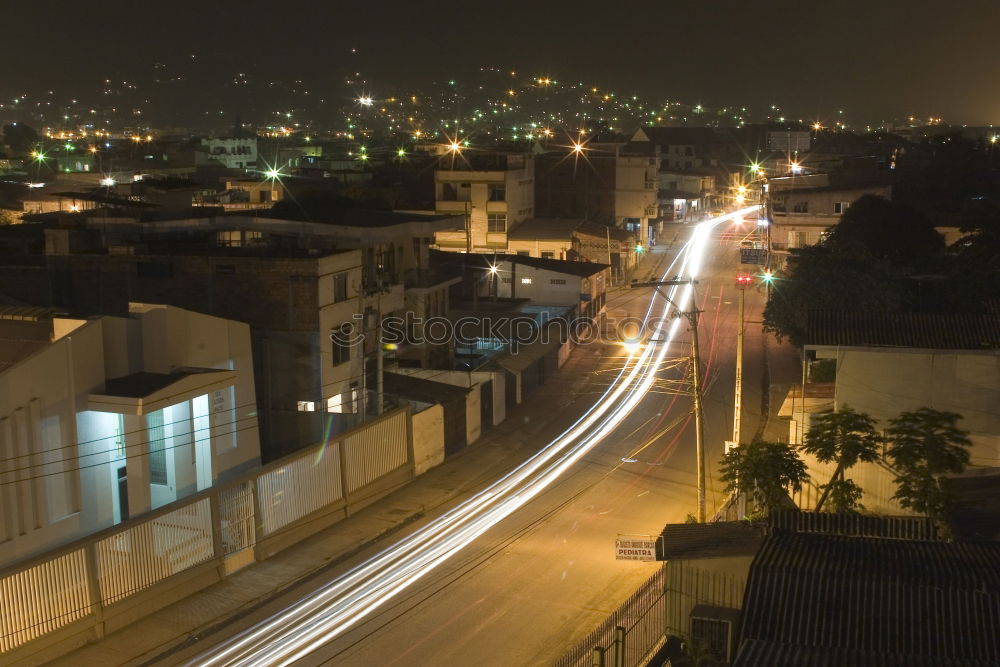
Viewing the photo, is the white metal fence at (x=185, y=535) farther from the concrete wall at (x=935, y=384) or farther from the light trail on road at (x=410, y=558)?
the concrete wall at (x=935, y=384)

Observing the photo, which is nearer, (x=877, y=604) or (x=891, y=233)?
(x=877, y=604)

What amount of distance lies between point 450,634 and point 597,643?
109 inches

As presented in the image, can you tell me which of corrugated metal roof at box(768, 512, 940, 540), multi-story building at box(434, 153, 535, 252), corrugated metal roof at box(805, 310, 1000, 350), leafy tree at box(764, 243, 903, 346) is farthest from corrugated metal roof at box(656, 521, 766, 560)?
multi-story building at box(434, 153, 535, 252)

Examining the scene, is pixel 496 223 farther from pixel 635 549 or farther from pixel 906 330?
pixel 635 549

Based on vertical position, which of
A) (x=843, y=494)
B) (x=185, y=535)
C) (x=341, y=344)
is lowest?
(x=185, y=535)

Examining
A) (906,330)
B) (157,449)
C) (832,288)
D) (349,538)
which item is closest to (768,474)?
(906,330)

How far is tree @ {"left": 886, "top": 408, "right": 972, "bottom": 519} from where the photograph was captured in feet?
45.5

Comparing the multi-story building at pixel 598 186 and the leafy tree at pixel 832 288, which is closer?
the leafy tree at pixel 832 288

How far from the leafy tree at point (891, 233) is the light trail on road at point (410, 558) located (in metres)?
11.6

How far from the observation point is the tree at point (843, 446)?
14.2 meters

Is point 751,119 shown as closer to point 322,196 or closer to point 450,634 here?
point 322,196

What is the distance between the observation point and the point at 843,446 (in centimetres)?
1463

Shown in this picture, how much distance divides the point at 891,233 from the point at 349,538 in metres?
24.7

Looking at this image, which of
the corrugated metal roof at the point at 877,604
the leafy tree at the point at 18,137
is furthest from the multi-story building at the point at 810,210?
the leafy tree at the point at 18,137
